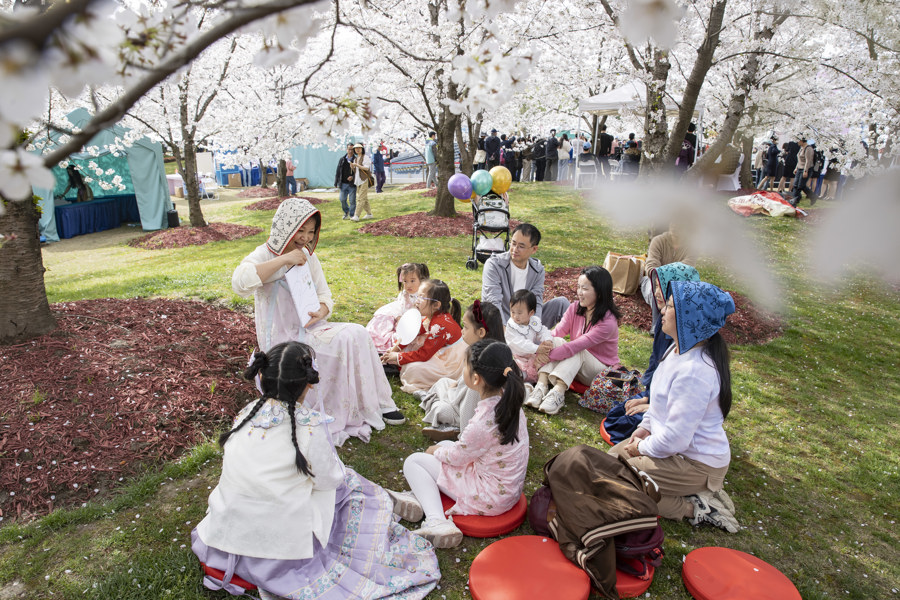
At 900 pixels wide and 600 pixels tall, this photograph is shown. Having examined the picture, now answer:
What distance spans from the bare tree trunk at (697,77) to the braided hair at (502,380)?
417 cm

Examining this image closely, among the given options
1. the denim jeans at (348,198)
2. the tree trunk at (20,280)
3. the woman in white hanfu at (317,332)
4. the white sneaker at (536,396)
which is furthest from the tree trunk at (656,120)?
the denim jeans at (348,198)

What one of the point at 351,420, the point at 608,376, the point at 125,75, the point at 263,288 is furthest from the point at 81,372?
the point at 608,376

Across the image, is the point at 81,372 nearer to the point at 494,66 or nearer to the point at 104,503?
the point at 104,503

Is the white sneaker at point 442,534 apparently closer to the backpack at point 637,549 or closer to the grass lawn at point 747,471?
the grass lawn at point 747,471

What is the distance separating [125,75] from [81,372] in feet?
12.1

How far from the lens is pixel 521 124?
2444 centimetres

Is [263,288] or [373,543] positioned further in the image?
[263,288]

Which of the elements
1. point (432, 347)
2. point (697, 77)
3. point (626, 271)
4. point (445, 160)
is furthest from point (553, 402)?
point (445, 160)

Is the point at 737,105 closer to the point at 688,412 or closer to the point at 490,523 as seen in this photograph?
the point at 688,412

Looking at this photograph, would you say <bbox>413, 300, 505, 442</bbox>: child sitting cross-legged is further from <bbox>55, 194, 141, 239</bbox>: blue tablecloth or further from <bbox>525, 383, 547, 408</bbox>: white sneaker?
<bbox>55, 194, 141, 239</bbox>: blue tablecloth

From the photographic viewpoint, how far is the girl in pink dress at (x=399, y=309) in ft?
16.8

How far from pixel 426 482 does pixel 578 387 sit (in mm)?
2038

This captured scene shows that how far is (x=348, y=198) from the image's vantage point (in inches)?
538

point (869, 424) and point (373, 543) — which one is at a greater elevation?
point (373, 543)
